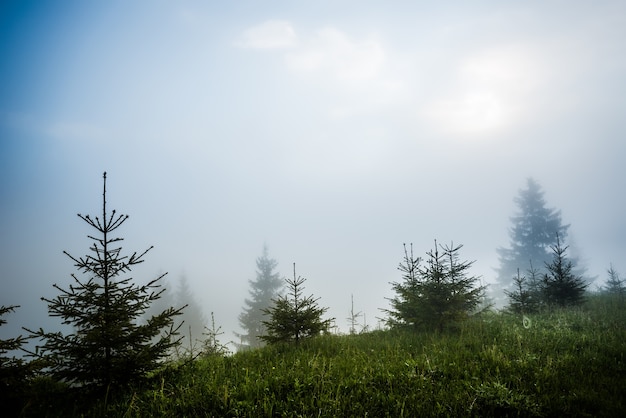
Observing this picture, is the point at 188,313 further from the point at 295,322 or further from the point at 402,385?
the point at 402,385

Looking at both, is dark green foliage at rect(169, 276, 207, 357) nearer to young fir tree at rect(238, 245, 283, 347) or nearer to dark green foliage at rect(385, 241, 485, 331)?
young fir tree at rect(238, 245, 283, 347)

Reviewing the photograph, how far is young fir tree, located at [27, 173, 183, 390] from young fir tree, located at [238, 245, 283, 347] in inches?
1141

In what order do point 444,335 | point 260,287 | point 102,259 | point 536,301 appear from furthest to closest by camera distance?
point 260,287, point 536,301, point 444,335, point 102,259

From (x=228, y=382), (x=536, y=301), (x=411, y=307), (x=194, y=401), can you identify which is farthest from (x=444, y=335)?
(x=536, y=301)

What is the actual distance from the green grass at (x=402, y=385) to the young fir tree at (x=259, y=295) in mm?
27944

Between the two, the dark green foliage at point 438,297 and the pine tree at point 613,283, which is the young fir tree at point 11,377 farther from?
the pine tree at point 613,283

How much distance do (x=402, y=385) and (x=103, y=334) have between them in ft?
17.2

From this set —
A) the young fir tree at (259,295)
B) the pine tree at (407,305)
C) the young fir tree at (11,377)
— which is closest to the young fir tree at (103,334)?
the young fir tree at (11,377)

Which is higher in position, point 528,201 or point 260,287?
point 528,201

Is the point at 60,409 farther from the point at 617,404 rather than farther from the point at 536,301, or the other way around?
the point at 536,301

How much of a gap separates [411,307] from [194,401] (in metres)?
8.12

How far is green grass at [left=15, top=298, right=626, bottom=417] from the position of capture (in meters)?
4.40

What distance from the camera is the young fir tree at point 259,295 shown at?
33625 millimetres

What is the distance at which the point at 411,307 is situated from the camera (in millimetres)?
10758
